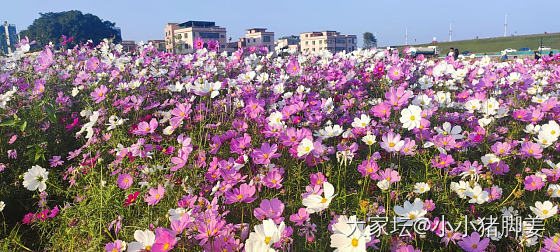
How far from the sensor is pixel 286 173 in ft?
6.93

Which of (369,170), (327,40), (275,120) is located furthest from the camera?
(327,40)

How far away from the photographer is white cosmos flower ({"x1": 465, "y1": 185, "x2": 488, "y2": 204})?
152 cm

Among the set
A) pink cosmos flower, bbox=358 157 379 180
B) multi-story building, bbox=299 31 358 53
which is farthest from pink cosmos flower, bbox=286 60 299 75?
multi-story building, bbox=299 31 358 53

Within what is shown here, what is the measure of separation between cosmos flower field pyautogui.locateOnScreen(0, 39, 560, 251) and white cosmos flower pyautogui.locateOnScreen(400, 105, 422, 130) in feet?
0.04

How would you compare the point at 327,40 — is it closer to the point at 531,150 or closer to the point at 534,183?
the point at 531,150

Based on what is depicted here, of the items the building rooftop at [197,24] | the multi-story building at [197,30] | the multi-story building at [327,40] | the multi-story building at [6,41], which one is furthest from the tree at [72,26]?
the multi-story building at [6,41]

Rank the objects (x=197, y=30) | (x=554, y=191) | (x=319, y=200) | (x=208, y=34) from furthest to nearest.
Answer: (x=208, y=34) < (x=197, y=30) < (x=554, y=191) < (x=319, y=200)

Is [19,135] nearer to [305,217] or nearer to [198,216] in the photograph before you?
[198,216]

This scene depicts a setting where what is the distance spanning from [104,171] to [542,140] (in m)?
2.54

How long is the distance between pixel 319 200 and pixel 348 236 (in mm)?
273

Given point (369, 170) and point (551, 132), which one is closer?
point (369, 170)

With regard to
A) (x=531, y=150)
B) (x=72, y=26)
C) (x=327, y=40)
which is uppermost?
(x=72, y=26)

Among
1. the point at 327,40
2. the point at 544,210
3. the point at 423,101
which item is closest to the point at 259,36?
the point at 327,40

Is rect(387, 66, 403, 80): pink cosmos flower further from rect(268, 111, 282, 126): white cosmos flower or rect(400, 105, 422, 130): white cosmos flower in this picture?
rect(268, 111, 282, 126): white cosmos flower
